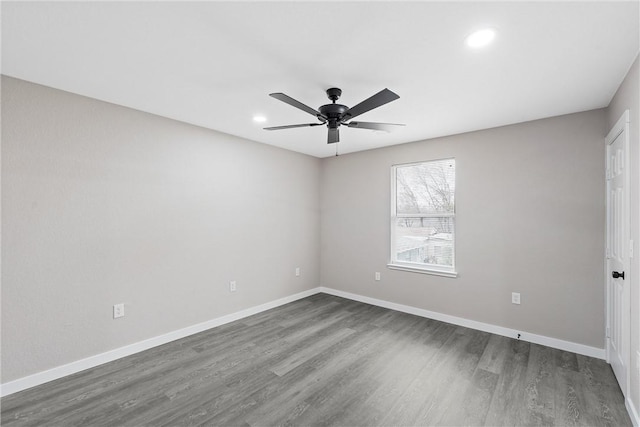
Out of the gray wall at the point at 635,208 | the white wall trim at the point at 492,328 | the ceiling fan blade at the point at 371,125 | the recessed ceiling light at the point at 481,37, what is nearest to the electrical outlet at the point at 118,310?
the ceiling fan blade at the point at 371,125

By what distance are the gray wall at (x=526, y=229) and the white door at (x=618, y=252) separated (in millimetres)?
151

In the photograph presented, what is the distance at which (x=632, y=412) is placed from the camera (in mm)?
1944

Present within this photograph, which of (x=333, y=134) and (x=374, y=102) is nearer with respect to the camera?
(x=374, y=102)

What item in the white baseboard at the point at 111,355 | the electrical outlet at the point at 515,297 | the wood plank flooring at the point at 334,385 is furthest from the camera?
the electrical outlet at the point at 515,297

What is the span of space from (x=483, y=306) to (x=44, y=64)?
4842 millimetres

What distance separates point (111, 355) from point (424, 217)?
4051 millimetres

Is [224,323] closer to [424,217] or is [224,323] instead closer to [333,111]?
[333,111]

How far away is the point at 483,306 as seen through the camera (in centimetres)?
354

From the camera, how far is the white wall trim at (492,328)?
2.91m

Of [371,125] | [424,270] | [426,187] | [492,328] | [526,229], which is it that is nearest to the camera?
[371,125]

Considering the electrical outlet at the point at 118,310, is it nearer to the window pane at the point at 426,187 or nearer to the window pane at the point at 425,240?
the window pane at the point at 425,240

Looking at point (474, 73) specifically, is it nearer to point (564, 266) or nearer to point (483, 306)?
point (564, 266)

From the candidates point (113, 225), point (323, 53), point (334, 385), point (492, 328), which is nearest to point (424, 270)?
point (492, 328)

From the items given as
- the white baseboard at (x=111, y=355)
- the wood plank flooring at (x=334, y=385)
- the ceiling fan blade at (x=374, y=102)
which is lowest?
the wood plank flooring at (x=334, y=385)
